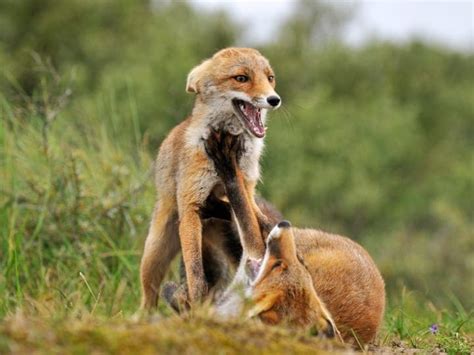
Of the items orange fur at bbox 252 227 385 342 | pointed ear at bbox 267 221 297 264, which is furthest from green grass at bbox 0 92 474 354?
pointed ear at bbox 267 221 297 264

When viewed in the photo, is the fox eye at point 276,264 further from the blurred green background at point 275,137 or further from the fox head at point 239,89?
the blurred green background at point 275,137

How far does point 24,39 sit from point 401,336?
37977 mm

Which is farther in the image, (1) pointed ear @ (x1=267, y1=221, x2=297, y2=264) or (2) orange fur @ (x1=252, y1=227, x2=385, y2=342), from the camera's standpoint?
(1) pointed ear @ (x1=267, y1=221, x2=297, y2=264)

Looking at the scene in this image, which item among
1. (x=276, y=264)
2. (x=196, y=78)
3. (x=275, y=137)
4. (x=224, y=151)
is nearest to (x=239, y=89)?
(x=196, y=78)

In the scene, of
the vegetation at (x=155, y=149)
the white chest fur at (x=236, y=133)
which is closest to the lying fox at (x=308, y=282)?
the white chest fur at (x=236, y=133)

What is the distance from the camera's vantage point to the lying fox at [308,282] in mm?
5359

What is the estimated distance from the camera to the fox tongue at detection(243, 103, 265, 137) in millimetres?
6734

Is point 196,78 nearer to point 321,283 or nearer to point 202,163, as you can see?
point 202,163

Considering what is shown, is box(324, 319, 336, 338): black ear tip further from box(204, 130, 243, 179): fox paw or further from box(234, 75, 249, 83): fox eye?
box(234, 75, 249, 83): fox eye

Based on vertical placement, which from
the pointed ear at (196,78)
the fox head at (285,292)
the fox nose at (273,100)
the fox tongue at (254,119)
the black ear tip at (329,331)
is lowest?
the black ear tip at (329,331)

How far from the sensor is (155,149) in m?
11.2

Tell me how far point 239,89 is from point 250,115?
219 millimetres

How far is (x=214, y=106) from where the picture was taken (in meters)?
6.96

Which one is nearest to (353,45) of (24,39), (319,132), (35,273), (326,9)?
(326,9)
